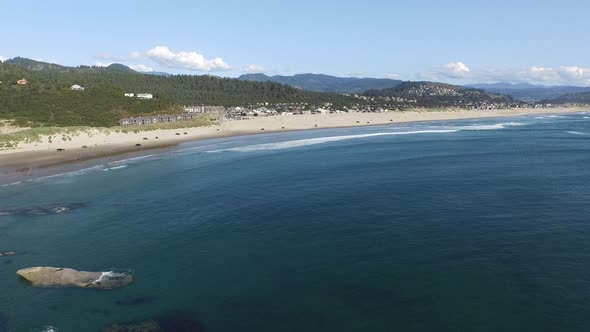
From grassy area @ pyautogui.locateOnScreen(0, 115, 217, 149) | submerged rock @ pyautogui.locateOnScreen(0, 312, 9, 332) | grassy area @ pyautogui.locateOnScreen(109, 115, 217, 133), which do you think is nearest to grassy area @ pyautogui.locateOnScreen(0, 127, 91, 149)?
grassy area @ pyautogui.locateOnScreen(0, 115, 217, 149)

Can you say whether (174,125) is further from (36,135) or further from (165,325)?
(165,325)

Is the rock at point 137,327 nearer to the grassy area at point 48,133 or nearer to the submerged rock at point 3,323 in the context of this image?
the submerged rock at point 3,323

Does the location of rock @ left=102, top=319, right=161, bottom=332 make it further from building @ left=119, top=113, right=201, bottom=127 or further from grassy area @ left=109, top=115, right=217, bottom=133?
building @ left=119, top=113, right=201, bottom=127

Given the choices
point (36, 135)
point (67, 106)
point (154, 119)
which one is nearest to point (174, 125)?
point (154, 119)

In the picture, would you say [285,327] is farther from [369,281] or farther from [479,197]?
[479,197]

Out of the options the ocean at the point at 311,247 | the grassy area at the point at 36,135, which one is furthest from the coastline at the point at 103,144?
the ocean at the point at 311,247

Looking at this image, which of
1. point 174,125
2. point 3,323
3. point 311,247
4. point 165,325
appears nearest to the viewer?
point 165,325
